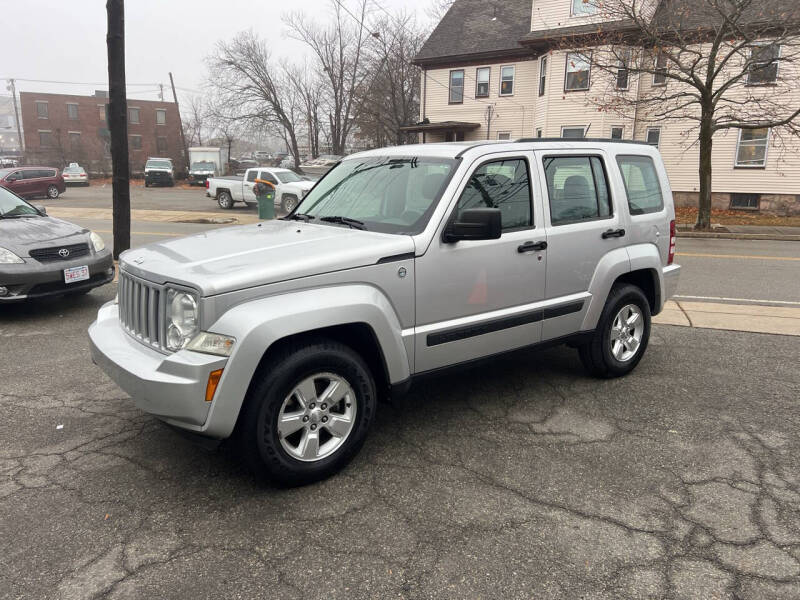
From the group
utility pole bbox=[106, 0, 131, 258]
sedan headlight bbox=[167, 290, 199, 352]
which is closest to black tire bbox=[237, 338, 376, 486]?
sedan headlight bbox=[167, 290, 199, 352]

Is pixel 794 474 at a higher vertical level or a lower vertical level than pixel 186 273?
lower

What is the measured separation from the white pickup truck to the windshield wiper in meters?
16.8

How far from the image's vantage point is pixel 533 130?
28391mm

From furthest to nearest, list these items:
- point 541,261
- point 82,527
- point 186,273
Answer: point 541,261 → point 186,273 → point 82,527

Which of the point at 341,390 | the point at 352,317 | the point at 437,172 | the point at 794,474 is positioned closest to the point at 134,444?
the point at 341,390

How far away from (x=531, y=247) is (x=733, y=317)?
430 centimetres

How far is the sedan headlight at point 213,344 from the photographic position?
9.64 ft

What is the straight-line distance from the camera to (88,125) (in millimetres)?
67188

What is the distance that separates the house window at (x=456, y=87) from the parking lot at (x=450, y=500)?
2764cm

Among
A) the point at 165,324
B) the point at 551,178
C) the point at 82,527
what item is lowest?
the point at 82,527

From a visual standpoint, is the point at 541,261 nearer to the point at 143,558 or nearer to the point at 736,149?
the point at 143,558

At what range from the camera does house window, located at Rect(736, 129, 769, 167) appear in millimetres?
23062

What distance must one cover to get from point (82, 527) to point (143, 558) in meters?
0.47

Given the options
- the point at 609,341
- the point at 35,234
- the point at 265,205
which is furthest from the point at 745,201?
the point at 35,234
